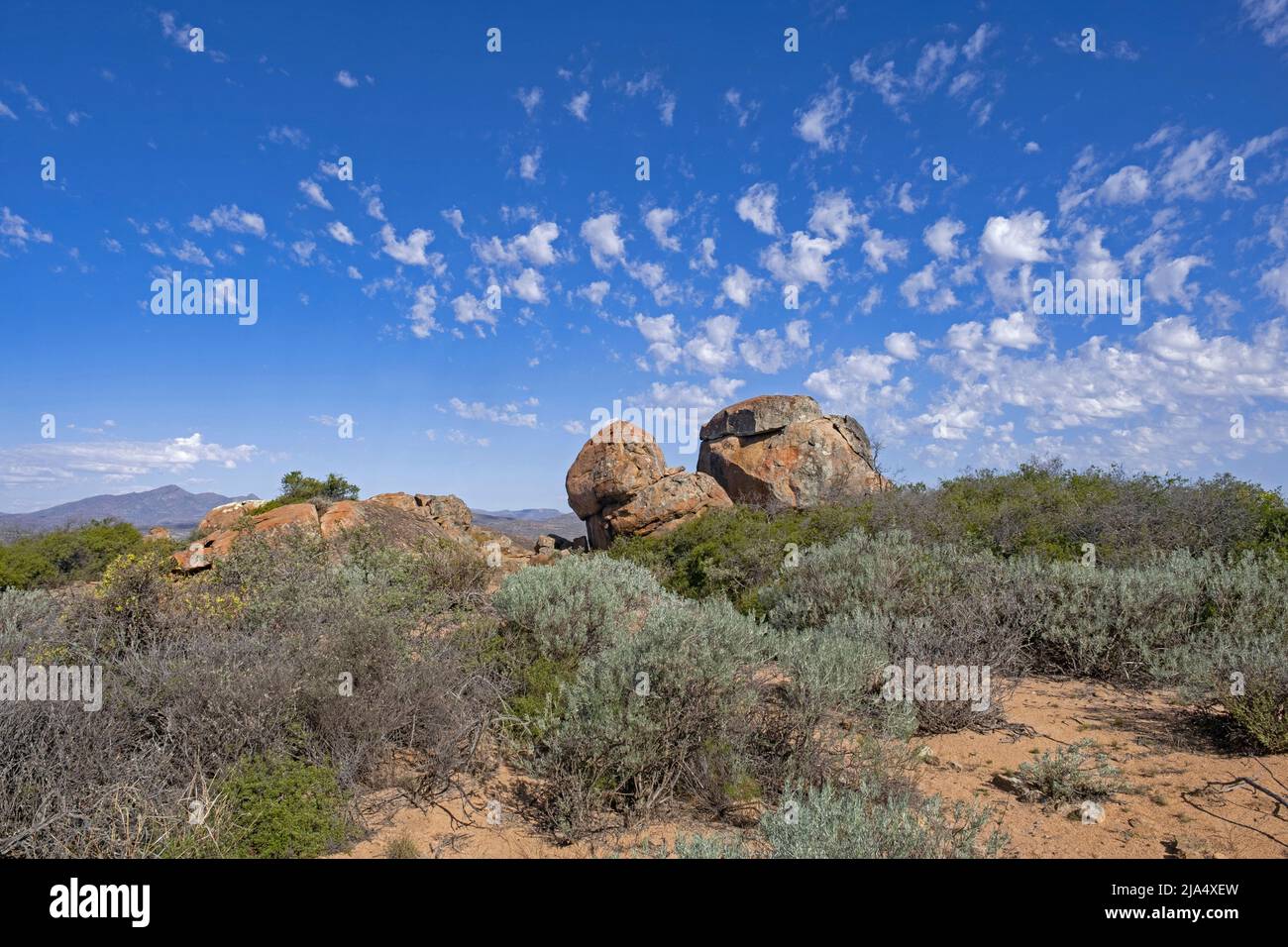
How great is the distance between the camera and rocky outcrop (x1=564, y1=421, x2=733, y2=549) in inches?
561

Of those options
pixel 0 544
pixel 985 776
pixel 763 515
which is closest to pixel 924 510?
pixel 763 515

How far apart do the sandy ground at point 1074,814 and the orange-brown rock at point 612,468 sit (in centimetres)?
1035

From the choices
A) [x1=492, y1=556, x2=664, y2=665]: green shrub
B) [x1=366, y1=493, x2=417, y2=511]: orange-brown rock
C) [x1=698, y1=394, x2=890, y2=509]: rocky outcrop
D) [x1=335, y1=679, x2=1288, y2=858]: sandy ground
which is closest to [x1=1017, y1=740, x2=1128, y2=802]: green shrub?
[x1=335, y1=679, x2=1288, y2=858]: sandy ground

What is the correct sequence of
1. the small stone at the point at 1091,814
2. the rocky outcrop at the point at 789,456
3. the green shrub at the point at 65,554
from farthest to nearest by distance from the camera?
the rocky outcrop at the point at 789,456 < the green shrub at the point at 65,554 < the small stone at the point at 1091,814

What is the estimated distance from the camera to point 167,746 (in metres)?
3.68

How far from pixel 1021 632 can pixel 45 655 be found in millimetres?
8156

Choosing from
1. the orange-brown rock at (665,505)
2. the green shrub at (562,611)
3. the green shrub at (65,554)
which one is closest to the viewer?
the green shrub at (562,611)

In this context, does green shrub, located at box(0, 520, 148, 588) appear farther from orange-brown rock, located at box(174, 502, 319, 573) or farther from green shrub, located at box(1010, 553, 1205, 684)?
green shrub, located at box(1010, 553, 1205, 684)

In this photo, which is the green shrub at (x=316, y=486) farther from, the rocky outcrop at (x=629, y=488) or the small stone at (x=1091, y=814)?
the small stone at (x=1091, y=814)

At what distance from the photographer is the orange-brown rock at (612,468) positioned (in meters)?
14.9

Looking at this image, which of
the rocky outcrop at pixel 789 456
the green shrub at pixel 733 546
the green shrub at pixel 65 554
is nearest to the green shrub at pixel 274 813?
the green shrub at pixel 733 546

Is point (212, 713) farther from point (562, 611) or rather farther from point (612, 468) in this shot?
point (612, 468)

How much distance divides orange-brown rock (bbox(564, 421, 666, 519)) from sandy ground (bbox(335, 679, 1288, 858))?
10.4 metres
